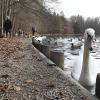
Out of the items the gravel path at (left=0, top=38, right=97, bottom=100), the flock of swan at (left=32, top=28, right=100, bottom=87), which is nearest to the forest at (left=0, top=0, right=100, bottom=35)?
the flock of swan at (left=32, top=28, right=100, bottom=87)

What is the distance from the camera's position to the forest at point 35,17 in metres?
36.2

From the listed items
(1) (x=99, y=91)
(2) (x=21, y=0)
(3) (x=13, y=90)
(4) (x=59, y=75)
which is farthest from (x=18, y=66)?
(2) (x=21, y=0)

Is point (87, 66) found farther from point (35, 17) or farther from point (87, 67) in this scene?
point (35, 17)

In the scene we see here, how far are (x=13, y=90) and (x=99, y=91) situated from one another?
1824 millimetres

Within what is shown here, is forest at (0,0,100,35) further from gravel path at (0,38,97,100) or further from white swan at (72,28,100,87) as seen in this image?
gravel path at (0,38,97,100)

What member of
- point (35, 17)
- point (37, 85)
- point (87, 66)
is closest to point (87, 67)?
point (87, 66)

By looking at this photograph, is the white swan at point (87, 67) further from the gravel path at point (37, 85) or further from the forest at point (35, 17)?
the forest at point (35, 17)

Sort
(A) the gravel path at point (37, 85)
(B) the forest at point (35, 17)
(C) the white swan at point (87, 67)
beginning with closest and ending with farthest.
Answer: (A) the gravel path at point (37, 85), (C) the white swan at point (87, 67), (B) the forest at point (35, 17)

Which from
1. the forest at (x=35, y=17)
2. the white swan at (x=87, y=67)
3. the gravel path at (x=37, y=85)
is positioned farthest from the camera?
the forest at (x=35, y=17)

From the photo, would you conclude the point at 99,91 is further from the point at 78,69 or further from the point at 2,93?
the point at 78,69

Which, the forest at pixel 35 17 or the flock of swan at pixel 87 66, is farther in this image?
the forest at pixel 35 17

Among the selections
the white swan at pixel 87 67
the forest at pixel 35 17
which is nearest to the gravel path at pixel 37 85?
the white swan at pixel 87 67

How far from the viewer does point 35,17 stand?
243ft

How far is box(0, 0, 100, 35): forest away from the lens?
3619 centimetres
